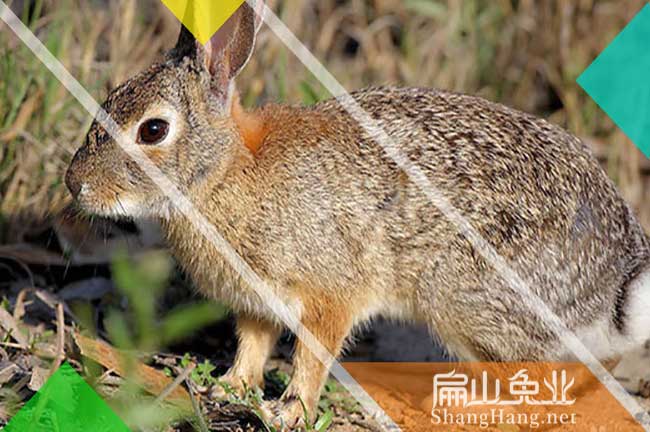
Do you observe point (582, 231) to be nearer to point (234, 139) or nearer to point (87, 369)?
point (234, 139)

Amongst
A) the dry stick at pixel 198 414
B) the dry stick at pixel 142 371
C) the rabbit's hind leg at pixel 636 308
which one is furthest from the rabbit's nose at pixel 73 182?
the rabbit's hind leg at pixel 636 308

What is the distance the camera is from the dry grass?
591cm

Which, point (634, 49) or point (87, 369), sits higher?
point (634, 49)

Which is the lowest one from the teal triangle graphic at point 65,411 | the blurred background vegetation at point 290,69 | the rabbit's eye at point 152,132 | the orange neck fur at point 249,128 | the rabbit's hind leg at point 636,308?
the teal triangle graphic at point 65,411

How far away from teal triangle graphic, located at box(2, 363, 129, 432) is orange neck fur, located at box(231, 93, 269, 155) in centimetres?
114

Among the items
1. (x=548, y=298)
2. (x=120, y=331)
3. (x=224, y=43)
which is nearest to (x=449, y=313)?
(x=548, y=298)


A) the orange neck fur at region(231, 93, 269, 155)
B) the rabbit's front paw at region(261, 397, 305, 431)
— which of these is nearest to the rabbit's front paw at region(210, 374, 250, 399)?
the rabbit's front paw at region(261, 397, 305, 431)

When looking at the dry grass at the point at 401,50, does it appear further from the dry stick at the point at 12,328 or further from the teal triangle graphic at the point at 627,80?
the dry stick at the point at 12,328

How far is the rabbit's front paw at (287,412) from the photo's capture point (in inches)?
173

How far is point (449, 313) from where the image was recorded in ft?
14.9

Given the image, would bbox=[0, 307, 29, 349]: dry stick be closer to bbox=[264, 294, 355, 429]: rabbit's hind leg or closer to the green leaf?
bbox=[264, 294, 355, 429]: rabbit's hind leg

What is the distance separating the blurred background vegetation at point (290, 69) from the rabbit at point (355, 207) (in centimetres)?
61

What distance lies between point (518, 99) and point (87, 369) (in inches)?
145

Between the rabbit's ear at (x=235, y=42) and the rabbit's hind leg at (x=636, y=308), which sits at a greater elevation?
the rabbit's ear at (x=235, y=42)
